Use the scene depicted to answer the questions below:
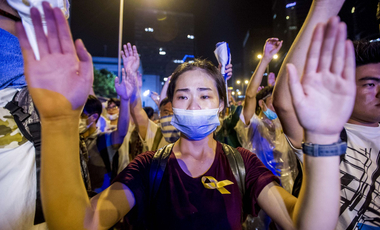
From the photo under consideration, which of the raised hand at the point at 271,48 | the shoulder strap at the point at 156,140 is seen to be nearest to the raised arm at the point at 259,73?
the raised hand at the point at 271,48

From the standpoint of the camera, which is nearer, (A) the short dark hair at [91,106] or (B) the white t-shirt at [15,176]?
(B) the white t-shirt at [15,176]

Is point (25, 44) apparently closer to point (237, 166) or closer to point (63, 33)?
point (63, 33)

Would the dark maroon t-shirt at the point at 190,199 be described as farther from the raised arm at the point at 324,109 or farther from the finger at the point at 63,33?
the finger at the point at 63,33

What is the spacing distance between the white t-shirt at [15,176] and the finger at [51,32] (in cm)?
96

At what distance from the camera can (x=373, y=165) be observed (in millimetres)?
1527

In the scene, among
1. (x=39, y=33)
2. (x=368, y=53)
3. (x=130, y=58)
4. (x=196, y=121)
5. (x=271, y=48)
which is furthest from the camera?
(x=130, y=58)

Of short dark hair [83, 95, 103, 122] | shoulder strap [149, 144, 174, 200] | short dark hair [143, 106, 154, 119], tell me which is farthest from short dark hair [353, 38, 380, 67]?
short dark hair [143, 106, 154, 119]

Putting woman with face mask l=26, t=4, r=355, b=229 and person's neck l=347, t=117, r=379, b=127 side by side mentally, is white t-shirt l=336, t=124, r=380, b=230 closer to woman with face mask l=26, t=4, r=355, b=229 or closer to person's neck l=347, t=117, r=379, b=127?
person's neck l=347, t=117, r=379, b=127

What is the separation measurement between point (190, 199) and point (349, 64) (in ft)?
4.44

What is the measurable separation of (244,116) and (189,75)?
7.57 feet

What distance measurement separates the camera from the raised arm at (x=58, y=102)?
0.74 meters

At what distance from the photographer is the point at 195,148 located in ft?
5.83

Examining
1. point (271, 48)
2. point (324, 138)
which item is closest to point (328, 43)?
point (324, 138)

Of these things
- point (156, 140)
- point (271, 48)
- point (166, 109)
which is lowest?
point (156, 140)
